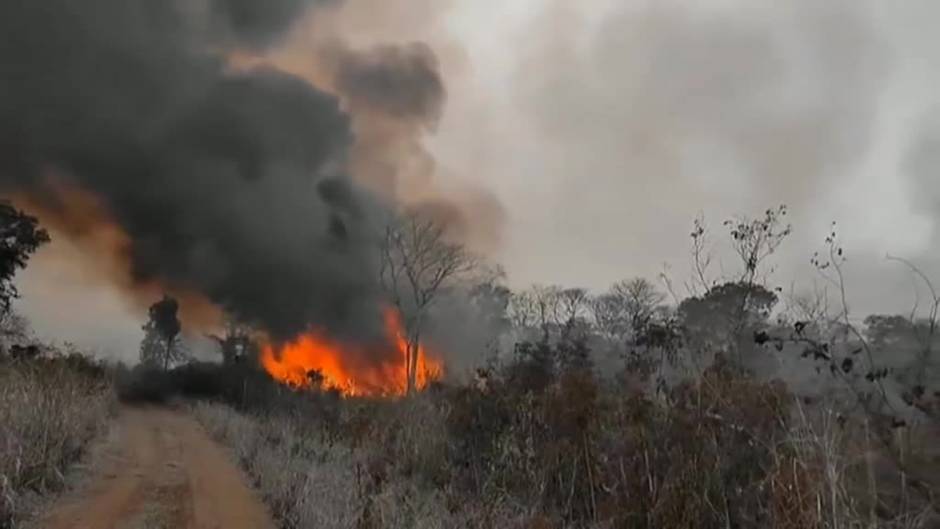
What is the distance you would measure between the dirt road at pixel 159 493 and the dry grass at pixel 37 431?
42cm

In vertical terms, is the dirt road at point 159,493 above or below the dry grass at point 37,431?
below

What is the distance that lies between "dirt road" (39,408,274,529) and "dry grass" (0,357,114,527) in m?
0.42

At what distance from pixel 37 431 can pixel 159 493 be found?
7.00 feet

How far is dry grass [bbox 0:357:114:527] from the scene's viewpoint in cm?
906

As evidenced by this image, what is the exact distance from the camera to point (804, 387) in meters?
7.36

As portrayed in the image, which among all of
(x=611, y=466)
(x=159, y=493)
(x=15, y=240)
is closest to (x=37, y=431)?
(x=159, y=493)

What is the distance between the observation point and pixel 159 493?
11.5m

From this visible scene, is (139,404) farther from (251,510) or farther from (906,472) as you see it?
(906,472)

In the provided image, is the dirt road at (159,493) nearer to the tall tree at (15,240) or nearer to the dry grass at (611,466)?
the dry grass at (611,466)

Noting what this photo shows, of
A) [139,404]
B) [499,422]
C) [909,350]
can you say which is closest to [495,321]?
[139,404]

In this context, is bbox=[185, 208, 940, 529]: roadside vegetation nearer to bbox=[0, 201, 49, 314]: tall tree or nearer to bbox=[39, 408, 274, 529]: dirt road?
bbox=[39, 408, 274, 529]: dirt road

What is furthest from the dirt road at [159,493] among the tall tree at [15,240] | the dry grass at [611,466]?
the tall tree at [15,240]

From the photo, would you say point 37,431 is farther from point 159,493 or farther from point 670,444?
point 670,444

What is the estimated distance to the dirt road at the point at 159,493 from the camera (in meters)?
9.32
